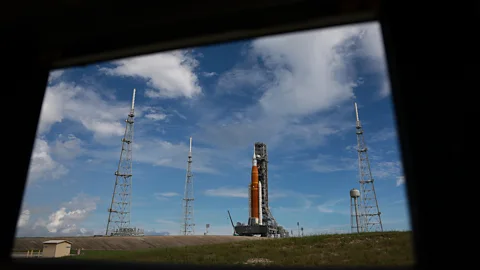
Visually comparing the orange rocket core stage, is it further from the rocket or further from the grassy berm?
the grassy berm

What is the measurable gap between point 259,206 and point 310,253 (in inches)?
1909

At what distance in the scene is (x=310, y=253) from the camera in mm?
18453

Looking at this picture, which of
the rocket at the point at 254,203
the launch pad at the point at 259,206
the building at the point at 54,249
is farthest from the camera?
the rocket at the point at 254,203

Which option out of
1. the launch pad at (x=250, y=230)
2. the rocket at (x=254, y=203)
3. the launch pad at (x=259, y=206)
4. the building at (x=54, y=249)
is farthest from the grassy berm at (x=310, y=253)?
the rocket at (x=254, y=203)

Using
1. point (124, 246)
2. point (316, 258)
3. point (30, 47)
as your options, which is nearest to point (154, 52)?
point (30, 47)

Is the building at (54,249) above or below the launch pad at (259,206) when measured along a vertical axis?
below

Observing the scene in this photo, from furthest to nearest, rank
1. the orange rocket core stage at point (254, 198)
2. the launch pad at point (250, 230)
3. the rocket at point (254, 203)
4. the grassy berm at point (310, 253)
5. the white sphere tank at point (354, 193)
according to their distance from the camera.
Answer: the orange rocket core stage at point (254, 198)
the rocket at point (254, 203)
the launch pad at point (250, 230)
the white sphere tank at point (354, 193)
the grassy berm at point (310, 253)

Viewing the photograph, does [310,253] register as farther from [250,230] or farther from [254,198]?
[254,198]

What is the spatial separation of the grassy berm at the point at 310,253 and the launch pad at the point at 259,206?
41.4 meters

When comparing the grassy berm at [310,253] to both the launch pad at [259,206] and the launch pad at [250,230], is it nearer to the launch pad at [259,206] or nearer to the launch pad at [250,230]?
the launch pad at [250,230]

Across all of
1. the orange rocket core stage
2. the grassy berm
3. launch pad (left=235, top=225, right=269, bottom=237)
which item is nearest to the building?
the grassy berm

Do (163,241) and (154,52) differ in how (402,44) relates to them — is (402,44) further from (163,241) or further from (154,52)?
(163,241)

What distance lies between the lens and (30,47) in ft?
17.8

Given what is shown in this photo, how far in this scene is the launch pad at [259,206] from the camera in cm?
6353
